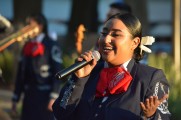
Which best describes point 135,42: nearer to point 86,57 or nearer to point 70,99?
point 86,57

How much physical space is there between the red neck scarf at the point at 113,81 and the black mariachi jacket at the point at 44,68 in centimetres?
379

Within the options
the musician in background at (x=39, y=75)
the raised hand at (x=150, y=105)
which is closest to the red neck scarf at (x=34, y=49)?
the musician in background at (x=39, y=75)

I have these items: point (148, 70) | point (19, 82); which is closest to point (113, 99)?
point (148, 70)

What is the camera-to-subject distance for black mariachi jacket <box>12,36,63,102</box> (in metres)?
8.23

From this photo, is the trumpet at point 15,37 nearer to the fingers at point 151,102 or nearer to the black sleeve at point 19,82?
the black sleeve at point 19,82

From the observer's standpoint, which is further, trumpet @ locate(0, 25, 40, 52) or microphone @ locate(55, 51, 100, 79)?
trumpet @ locate(0, 25, 40, 52)

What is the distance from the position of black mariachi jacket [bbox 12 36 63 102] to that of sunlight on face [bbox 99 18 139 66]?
12.6 feet

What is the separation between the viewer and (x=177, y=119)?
7844mm

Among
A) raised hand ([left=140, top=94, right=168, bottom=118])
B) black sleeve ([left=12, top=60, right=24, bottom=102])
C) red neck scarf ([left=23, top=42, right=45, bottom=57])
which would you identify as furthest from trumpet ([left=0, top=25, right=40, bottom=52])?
raised hand ([left=140, top=94, right=168, bottom=118])

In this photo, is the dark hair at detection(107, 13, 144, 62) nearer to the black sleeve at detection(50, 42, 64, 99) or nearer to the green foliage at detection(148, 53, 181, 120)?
the green foliage at detection(148, 53, 181, 120)

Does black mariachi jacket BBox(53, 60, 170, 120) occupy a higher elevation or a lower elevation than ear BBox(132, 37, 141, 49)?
lower

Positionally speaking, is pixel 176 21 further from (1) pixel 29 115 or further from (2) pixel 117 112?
(2) pixel 117 112

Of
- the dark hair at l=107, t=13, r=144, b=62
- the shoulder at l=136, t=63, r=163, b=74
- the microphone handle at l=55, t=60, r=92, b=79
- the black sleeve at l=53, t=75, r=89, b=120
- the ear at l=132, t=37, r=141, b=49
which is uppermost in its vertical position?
the dark hair at l=107, t=13, r=144, b=62

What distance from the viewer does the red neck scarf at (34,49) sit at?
825 cm
